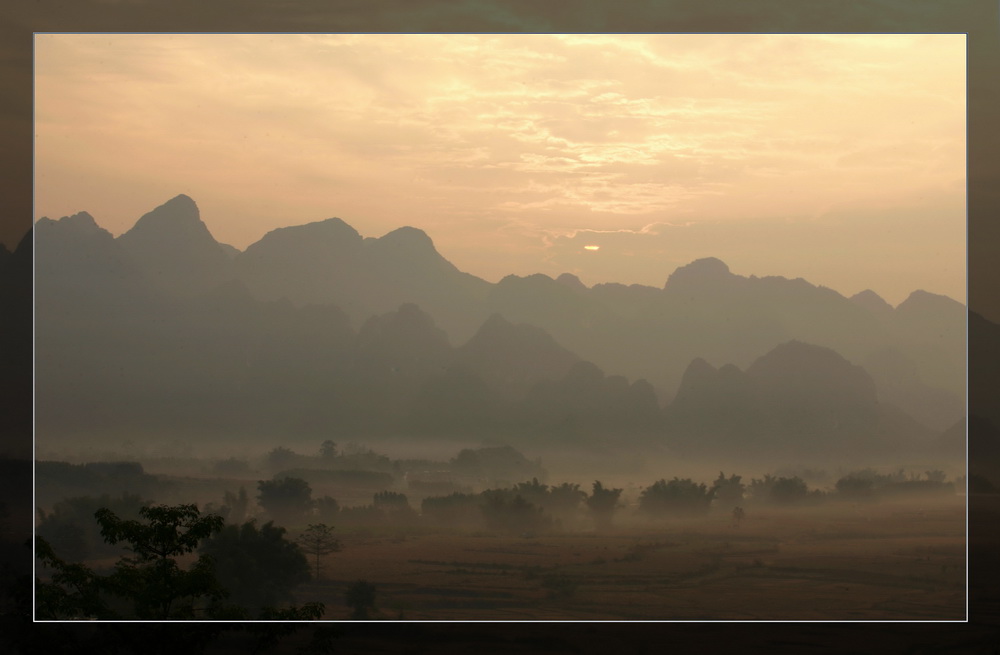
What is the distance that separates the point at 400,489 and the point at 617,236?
8.03 ft

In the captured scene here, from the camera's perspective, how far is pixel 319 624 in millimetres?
7719

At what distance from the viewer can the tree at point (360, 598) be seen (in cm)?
773

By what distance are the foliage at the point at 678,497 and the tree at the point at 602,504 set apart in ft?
0.72

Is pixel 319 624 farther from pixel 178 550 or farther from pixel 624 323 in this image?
pixel 624 323

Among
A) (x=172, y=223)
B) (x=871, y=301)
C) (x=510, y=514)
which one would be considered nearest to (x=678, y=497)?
(x=510, y=514)

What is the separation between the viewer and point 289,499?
7.75 meters

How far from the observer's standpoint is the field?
7586 mm

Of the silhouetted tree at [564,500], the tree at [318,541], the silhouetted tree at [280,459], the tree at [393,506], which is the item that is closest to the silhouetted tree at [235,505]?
the silhouetted tree at [280,459]

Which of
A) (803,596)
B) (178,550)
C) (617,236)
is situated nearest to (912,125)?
(617,236)

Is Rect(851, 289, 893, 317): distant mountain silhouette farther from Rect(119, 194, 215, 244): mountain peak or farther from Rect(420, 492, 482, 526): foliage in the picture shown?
Rect(119, 194, 215, 244): mountain peak

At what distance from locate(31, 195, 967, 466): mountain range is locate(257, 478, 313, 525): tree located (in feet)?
1.31

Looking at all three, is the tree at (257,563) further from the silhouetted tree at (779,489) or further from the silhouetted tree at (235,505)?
the silhouetted tree at (779,489)

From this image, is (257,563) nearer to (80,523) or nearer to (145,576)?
(145,576)

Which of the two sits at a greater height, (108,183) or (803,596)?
(108,183)
